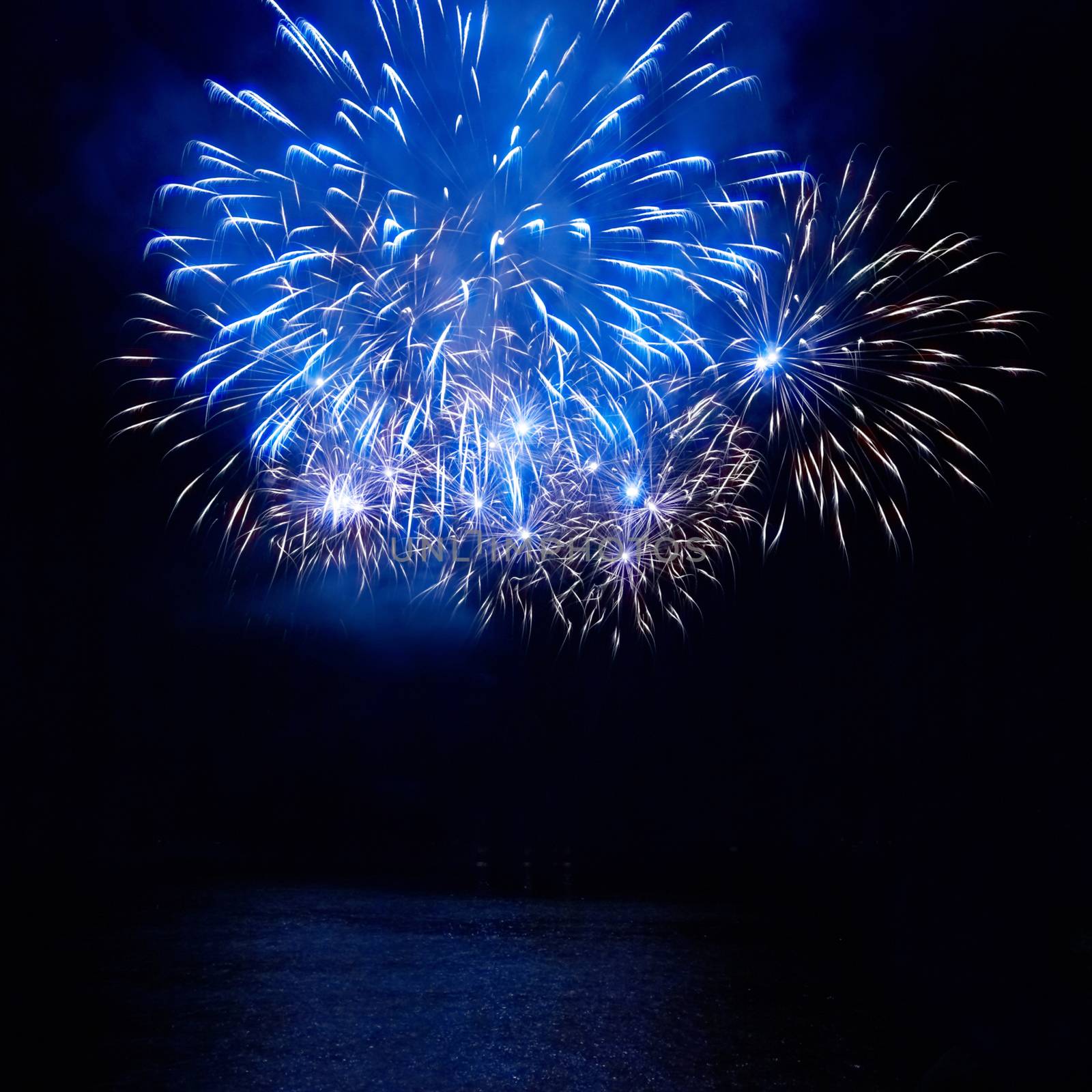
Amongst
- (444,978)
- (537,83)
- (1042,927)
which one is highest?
(537,83)

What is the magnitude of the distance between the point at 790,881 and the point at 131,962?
467 inches

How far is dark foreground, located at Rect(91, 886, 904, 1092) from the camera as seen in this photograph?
697 cm

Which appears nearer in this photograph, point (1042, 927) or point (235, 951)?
point (235, 951)

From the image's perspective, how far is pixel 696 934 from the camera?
12.2 meters

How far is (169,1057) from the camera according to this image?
7.09m

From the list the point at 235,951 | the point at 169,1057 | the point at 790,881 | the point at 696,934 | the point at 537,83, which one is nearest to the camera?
the point at 169,1057

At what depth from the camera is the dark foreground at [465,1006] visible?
22.9ft

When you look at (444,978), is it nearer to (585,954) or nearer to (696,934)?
(585,954)

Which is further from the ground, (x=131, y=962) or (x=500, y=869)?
(x=500, y=869)

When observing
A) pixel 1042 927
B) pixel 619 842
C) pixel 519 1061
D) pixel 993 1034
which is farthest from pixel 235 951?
pixel 619 842

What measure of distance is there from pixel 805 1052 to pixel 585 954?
3796 millimetres

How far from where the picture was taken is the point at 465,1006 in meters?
8.68

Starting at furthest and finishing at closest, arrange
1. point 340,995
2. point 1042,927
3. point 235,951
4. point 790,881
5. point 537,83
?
1. point 790,881
2. point 1042,927
3. point 235,951
4. point 537,83
5. point 340,995

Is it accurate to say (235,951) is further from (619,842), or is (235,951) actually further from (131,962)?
(619,842)
